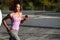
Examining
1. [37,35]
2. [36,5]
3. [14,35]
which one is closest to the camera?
[14,35]

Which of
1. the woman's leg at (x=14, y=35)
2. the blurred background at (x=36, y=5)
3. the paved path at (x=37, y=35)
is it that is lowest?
the blurred background at (x=36, y=5)

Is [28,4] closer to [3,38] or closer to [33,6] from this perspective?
[33,6]

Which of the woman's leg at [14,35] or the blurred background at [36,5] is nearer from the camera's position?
the woman's leg at [14,35]

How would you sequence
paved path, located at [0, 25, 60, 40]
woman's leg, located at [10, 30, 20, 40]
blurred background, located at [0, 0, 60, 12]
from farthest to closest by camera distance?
blurred background, located at [0, 0, 60, 12], paved path, located at [0, 25, 60, 40], woman's leg, located at [10, 30, 20, 40]

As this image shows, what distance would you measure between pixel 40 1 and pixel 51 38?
38.2 m

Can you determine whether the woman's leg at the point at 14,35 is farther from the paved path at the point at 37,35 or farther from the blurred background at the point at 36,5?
the blurred background at the point at 36,5

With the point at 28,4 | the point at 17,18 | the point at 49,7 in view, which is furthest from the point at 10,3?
the point at 17,18

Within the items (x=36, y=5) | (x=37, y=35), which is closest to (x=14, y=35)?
(x=37, y=35)

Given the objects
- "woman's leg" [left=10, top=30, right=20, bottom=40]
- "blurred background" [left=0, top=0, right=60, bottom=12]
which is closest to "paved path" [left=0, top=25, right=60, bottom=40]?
"woman's leg" [left=10, top=30, right=20, bottom=40]

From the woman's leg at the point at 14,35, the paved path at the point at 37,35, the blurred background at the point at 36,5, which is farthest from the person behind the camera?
the blurred background at the point at 36,5

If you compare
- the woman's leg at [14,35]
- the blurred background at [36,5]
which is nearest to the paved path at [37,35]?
the woman's leg at [14,35]

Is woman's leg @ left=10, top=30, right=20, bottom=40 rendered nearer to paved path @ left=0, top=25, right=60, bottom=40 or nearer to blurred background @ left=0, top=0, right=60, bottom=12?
paved path @ left=0, top=25, right=60, bottom=40

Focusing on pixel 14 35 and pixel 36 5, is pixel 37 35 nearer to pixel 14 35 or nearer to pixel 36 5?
pixel 14 35

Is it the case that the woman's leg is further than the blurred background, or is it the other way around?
the blurred background
